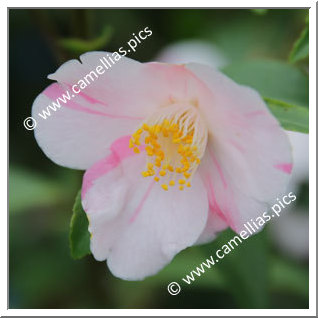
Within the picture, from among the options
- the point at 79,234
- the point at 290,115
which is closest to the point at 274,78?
the point at 290,115

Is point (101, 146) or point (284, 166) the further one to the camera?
point (101, 146)

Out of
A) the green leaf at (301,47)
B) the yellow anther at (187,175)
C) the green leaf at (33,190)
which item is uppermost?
the green leaf at (301,47)

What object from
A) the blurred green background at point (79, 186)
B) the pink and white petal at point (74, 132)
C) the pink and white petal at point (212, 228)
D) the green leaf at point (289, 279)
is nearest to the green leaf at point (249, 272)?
the blurred green background at point (79, 186)

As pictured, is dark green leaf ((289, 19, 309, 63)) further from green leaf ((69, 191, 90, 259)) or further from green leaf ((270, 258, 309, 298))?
green leaf ((270, 258, 309, 298))

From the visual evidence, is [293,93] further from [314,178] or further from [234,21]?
[234,21]

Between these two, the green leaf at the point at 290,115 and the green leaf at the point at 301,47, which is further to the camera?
the green leaf at the point at 301,47

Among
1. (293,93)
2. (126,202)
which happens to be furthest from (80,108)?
(293,93)

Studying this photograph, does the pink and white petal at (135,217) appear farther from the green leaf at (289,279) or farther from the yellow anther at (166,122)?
the green leaf at (289,279)
